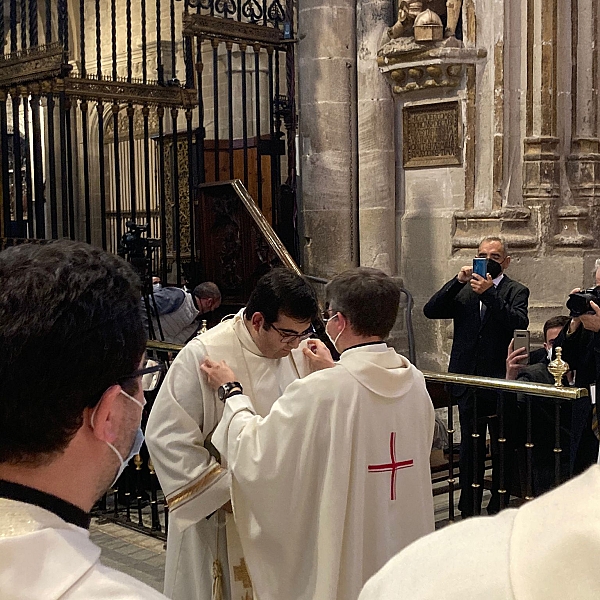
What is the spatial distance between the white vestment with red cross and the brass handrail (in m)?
1.03

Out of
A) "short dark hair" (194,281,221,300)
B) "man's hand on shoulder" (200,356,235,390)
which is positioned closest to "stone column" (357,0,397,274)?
"short dark hair" (194,281,221,300)

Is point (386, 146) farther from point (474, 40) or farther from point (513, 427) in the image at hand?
point (513, 427)

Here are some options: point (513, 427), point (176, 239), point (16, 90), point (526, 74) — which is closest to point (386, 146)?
point (526, 74)

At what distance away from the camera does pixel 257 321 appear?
138 inches

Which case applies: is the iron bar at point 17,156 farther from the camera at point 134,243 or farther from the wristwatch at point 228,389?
the wristwatch at point 228,389

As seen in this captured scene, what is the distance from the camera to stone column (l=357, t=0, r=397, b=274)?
8703mm

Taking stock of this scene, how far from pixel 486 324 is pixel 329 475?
10.8 feet

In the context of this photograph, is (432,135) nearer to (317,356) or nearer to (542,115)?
(542,115)

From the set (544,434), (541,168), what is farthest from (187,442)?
(541,168)

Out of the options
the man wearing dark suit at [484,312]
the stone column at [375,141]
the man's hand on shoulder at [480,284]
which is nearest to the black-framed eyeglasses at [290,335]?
the man wearing dark suit at [484,312]

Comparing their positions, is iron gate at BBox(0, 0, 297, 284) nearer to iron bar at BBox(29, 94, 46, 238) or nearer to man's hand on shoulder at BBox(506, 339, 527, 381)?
iron bar at BBox(29, 94, 46, 238)

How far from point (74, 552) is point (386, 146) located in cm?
778

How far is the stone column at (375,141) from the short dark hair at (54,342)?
740 cm

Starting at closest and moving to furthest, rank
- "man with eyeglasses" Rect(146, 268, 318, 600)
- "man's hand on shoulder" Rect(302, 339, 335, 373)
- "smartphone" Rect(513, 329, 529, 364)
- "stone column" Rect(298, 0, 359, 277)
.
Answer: "man with eyeglasses" Rect(146, 268, 318, 600) < "man's hand on shoulder" Rect(302, 339, 335, 373) < "smartphone" Rect(513, 329, 529, 364) < "stone column" Rect(298, 0, 359, 277)
